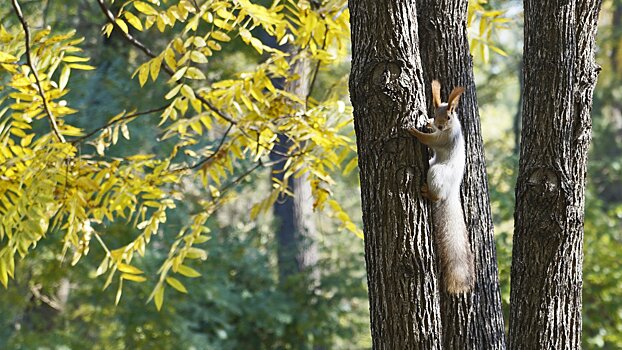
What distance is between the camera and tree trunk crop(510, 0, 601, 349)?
1889 mm

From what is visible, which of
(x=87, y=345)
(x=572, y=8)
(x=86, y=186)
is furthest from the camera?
(x=87, y=345)

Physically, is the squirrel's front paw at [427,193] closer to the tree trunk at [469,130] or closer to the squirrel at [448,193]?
the squirrel at [448,193]

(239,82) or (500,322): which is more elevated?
(239,82)

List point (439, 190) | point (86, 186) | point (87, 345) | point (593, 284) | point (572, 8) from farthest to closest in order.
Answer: point (87, 345) → point (593, 284) → point (86, 186) → point (572, 8) → point (439, 190)

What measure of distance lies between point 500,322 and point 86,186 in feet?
4.54

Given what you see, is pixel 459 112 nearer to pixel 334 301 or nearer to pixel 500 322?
pixel 500 322

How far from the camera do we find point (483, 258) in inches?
75.8

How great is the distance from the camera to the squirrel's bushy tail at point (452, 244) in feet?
5.62

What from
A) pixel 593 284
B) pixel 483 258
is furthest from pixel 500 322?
pixel 593 284

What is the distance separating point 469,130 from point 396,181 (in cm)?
43

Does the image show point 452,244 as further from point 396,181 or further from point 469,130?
point 469,130

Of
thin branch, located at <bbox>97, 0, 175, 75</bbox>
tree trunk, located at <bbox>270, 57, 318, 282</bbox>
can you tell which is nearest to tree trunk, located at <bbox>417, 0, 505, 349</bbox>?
thin branch, located at <bbox>97, 0, 175, 75</bbox>

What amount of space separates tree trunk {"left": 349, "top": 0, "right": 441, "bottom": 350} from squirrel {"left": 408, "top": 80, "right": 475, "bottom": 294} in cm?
3

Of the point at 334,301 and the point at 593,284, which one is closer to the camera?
the point at 593,284
